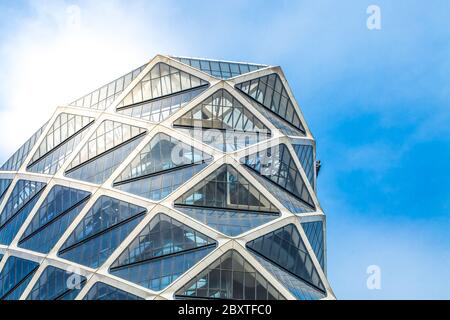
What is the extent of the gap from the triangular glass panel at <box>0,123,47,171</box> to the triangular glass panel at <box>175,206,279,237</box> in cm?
1553

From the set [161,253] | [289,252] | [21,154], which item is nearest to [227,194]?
[289,252]

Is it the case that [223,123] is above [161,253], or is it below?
above

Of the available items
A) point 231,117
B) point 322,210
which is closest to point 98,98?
point 231,117

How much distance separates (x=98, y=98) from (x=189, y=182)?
36.3ft

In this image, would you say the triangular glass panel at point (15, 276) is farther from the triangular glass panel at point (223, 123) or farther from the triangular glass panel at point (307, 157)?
the triangular glass panel at point (307, 157)

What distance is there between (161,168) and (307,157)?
10.0 metres

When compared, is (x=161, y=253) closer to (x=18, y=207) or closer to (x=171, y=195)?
(x=171, y=195)

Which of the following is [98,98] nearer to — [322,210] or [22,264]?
[22,264]

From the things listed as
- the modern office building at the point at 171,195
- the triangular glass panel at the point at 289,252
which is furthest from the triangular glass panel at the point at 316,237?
the triangular glass panel at the point at 289,252

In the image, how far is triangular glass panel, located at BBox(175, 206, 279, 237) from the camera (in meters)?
50.1

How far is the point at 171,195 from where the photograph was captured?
5162 cm

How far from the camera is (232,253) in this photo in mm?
48531

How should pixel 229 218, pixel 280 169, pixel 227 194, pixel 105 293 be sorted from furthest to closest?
1. pixel 280 169
2. pixel 227 194
3. pixel 229 218
4. pixel 105 293
